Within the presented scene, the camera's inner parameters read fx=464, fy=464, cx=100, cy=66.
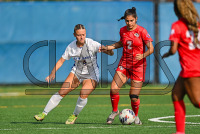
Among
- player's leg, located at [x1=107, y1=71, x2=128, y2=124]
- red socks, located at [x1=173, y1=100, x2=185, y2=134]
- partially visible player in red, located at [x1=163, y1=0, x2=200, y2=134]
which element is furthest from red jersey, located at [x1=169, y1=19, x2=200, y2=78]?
player's leg, located at [x1=107, y1=71, x2=128, y2=124]

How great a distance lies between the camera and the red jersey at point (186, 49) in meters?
6.50

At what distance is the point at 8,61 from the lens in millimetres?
20828

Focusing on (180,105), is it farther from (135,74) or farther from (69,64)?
(69,64)

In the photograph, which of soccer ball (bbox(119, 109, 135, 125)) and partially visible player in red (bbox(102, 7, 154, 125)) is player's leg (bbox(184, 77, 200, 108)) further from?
partially visible player in red (bbox(102, 7, 154, 125))

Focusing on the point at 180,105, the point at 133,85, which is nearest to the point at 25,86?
the point at 133,85

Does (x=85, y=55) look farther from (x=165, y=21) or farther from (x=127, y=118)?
(x=165, y=21)

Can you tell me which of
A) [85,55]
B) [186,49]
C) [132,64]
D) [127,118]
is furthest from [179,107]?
[85,55]

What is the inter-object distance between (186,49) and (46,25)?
14784 mm

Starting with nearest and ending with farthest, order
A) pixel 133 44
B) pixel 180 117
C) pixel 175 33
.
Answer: pixel 175 33 → pixel 180 117 → pixel 133 44

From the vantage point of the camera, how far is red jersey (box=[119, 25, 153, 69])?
9477 millimetres

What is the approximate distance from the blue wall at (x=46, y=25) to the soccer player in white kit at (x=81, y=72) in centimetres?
1083

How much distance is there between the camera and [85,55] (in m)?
9.61

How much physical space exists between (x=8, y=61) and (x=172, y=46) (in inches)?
598

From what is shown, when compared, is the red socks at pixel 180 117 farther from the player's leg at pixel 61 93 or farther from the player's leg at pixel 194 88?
the player's leg at pixel 61 93
